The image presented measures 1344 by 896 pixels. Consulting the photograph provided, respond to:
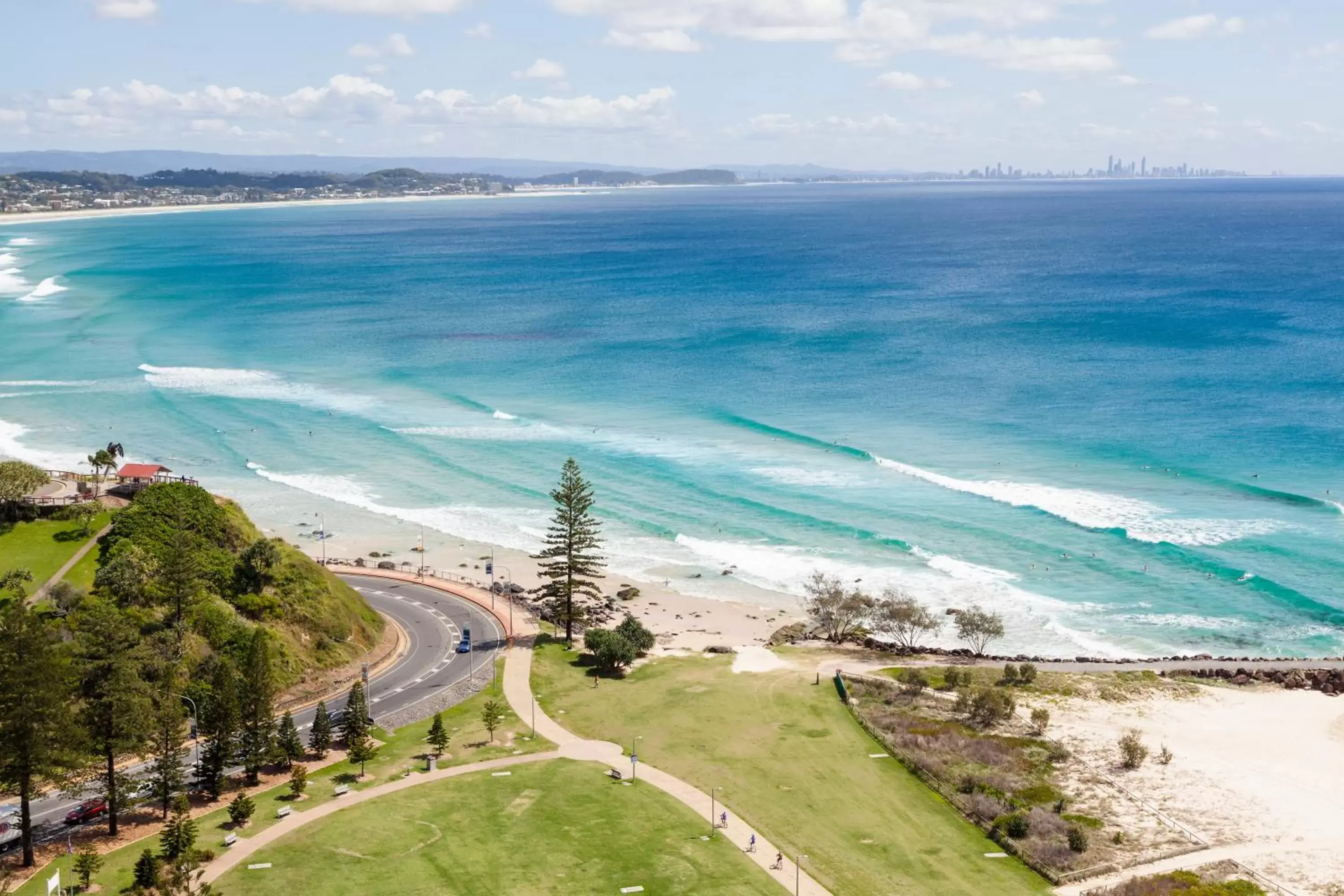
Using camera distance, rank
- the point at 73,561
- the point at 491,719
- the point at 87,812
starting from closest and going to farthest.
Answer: the point at 87,812
the point at 491,719
the point at 73,561

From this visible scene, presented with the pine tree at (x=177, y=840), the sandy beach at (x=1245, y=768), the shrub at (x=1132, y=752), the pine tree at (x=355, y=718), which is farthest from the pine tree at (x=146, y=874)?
the shrub at (x=1132, y=752)

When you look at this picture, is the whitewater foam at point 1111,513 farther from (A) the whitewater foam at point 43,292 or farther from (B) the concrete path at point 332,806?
(A) the whitewater foam at point 43,292

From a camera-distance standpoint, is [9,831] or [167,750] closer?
[9,831]

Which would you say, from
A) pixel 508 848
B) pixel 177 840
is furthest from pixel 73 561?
pixel 508 848

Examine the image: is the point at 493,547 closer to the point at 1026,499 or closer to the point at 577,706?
the point at 577,706

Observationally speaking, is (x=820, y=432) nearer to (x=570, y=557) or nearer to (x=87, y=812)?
(x=570, y=557)

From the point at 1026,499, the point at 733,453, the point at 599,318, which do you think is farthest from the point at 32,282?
the point at 1026,499
